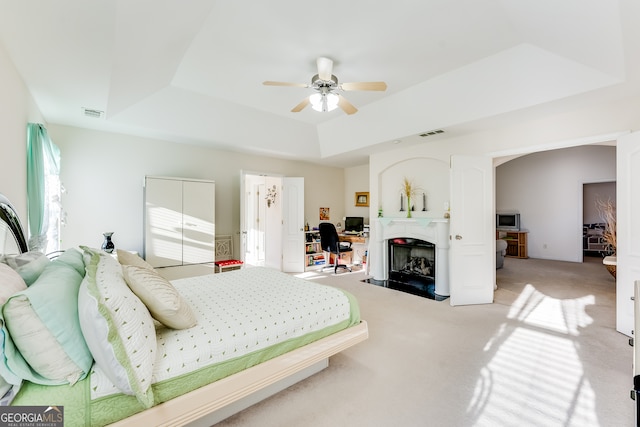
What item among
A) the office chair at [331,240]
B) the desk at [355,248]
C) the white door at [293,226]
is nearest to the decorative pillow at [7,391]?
the office chair at [331,240]

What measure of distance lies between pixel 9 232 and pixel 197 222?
2427mm

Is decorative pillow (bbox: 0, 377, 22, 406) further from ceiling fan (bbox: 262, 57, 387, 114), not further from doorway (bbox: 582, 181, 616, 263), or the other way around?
doorway (bbox: 582, 181, 616, 263)

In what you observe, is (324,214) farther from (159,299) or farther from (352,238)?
(159,299)

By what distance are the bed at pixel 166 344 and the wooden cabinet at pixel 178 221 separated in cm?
207

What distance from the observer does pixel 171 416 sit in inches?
55.6

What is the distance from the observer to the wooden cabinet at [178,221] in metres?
4.07

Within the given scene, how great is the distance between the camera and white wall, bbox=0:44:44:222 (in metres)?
2.07

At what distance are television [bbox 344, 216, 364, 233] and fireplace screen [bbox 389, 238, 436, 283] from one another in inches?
50.1

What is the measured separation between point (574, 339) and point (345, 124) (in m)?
4.05

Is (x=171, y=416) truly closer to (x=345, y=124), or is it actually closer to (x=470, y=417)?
(x=470, y=417)

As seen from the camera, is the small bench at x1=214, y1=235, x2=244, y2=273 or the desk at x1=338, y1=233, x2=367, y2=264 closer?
the small bench at x1=214, y1=235, x2=244, y2=273

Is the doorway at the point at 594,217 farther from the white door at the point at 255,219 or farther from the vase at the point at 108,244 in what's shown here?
the vase at the point at 108,244

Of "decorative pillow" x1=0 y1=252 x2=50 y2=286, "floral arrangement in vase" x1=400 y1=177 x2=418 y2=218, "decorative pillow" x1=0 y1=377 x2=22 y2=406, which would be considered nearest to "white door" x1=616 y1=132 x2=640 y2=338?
"floral arrangement in vase" x1=400 y1=177 x2=418 y2=218

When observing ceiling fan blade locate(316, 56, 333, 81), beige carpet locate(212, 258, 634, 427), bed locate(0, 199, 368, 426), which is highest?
ceiling fan blade locate(316, 56, 333, 81)
